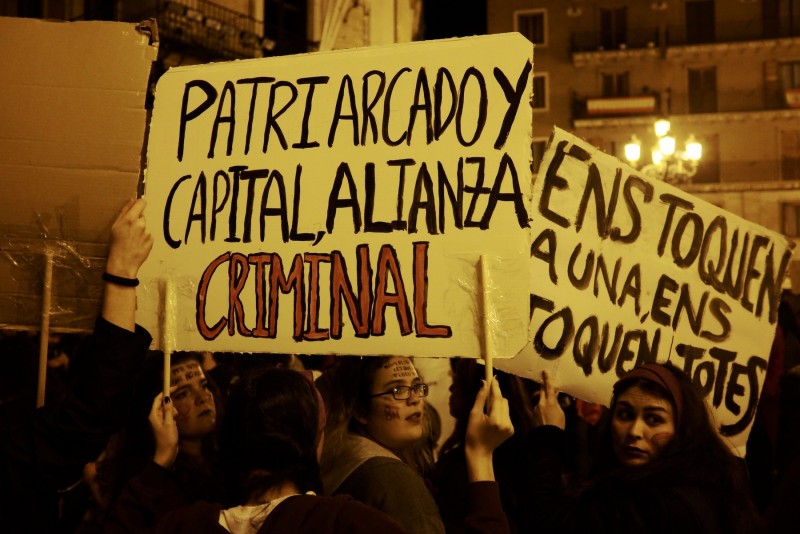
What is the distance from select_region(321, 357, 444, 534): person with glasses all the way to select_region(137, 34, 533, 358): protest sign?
382 millimetres

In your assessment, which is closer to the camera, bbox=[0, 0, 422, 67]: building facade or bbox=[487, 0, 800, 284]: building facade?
bbox=[0, 0, 422, 67]: building facade

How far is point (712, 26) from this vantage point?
34.0 m

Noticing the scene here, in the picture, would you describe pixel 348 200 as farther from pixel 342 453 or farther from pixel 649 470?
pixel 649 470

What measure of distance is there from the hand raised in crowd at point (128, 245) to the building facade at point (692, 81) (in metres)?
31.1

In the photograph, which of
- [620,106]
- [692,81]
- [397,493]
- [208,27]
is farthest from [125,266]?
[692,81]

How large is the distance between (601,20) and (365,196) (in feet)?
111

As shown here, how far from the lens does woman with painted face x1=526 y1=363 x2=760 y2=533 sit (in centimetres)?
247

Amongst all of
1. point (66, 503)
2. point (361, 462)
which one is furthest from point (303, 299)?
point (66, 503)

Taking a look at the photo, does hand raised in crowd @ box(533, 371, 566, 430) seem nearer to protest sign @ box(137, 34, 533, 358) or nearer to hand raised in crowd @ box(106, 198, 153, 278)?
protest sign @ box(137, 34, 533, 358)

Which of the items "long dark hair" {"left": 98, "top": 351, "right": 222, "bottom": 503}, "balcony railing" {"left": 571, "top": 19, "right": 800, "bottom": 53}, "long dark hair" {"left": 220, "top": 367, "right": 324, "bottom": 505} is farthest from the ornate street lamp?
"balcony railing" {"left": 571, "top": 19, "right": 800, "bottom": 53}

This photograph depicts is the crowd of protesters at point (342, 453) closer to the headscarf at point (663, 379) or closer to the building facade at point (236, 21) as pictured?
the headscarf at point (663, 379)

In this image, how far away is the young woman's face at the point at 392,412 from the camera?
3102 mm

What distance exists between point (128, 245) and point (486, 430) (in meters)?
1.00

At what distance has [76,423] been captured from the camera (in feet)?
6.55
